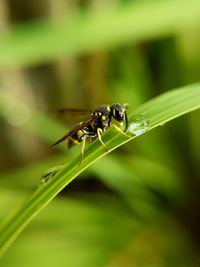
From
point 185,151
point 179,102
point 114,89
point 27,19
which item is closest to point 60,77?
point 27,19

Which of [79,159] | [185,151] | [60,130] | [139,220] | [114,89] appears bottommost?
[79,159]

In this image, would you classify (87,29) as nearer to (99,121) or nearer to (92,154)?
(99,121)

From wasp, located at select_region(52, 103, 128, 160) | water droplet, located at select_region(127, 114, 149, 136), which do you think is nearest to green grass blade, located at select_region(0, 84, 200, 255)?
water droplet, located at select_region(127, 114, 149, 136)

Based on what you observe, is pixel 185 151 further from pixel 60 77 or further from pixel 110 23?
pixel 60 77

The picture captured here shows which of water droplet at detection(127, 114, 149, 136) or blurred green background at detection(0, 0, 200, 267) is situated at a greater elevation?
blurred green background at detection(0, 0, 200, 267)

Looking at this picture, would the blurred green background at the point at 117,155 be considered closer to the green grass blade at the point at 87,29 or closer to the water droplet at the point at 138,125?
the green grass blade at the point at 87,29

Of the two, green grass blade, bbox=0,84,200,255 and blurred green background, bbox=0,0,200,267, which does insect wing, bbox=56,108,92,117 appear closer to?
green grass blade, bbox=0,84,200,255

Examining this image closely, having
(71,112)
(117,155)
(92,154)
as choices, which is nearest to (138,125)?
(92,154)
